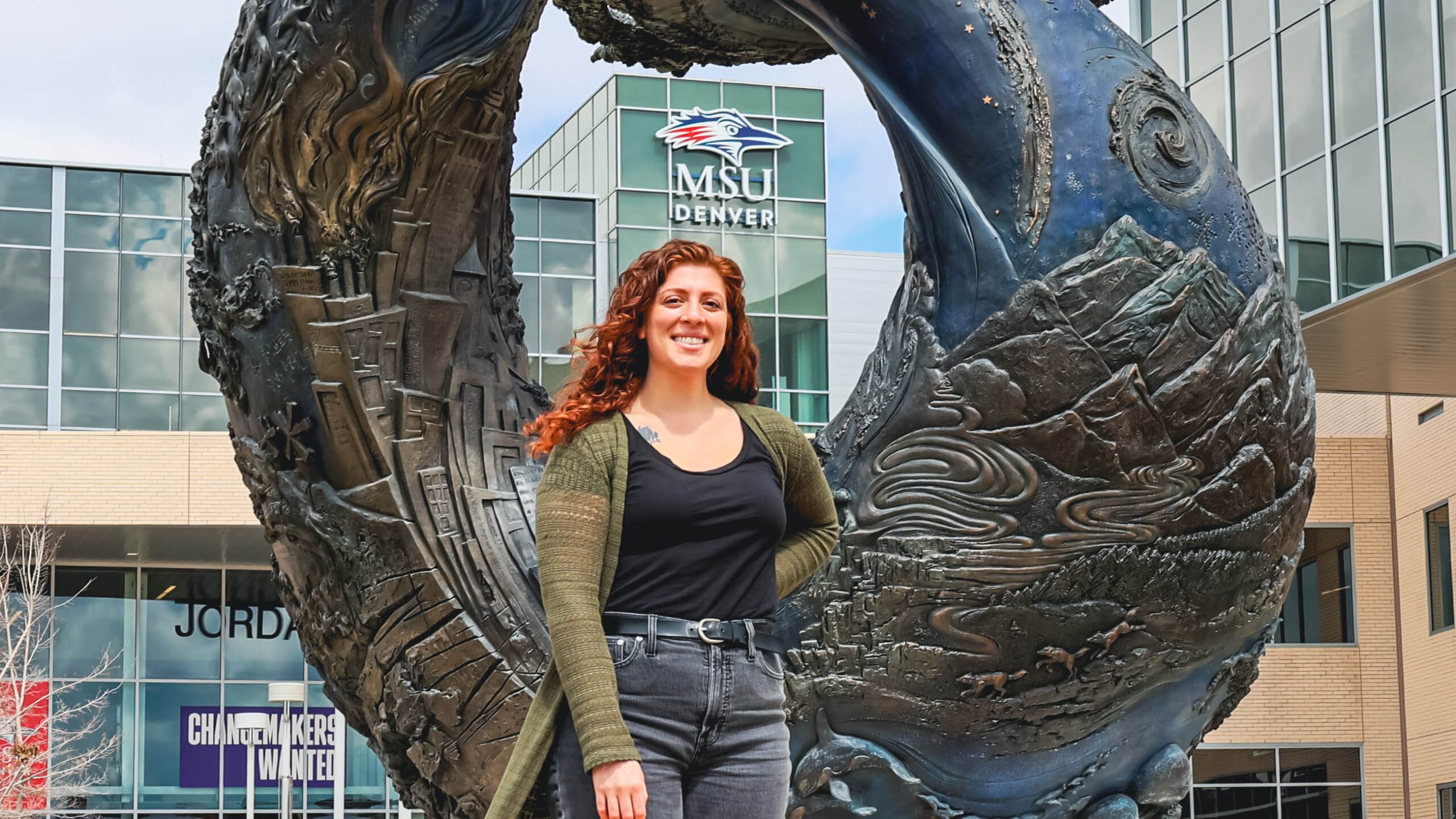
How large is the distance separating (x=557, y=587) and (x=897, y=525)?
1.15 m

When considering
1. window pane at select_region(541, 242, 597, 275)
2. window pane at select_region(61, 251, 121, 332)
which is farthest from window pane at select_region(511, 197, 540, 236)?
window pane at select_region(61, 251, 121, 332)

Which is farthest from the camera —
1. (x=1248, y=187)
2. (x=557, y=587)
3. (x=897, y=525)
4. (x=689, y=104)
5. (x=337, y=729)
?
(x=689, y=104)

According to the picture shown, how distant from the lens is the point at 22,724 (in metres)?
23.9

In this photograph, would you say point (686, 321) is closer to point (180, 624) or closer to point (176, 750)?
point (176, 750)

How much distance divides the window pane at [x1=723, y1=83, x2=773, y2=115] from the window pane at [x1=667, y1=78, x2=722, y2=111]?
0.83 feet

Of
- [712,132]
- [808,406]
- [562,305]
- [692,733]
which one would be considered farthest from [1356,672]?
[692,733]

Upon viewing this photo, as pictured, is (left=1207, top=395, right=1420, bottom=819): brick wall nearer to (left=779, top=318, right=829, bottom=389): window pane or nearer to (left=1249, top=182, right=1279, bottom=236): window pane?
(left=1249, top=182, right=1279, bottom=236): window pane

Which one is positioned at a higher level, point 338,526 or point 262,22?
point 262,22

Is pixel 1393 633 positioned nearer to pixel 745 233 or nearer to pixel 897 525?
pixel 745 233

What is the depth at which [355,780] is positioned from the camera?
25750mm

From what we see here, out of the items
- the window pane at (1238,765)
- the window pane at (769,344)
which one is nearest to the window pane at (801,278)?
the window pane at (769,344)

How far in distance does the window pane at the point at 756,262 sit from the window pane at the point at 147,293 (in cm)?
922

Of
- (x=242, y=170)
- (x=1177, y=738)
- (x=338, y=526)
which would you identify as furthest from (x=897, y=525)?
(x=242, y=170)

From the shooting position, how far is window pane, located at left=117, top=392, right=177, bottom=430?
27.5m
